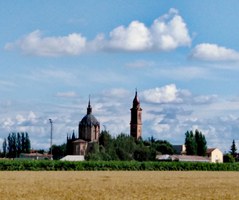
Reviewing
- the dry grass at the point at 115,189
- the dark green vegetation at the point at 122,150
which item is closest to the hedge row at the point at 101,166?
the dark green vegetation at the point at 122,150

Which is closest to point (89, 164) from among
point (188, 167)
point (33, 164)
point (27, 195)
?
point (33, 164)

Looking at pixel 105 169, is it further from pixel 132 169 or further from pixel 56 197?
pixel 56 197

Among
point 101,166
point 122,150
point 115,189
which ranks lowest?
point 115,189

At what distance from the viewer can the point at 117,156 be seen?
16050 cm

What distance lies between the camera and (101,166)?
118m

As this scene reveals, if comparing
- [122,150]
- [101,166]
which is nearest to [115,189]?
[101,166]

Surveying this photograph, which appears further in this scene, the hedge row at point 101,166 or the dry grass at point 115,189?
the hedge row at point 101,166

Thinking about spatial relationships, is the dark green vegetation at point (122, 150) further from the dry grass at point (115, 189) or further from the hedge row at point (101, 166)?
the dry grass at point (115, 189)

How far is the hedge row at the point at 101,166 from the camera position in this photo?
359ft

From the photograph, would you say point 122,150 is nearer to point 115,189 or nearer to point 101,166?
point 101,166

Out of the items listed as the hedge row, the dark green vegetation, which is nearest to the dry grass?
the hedge row

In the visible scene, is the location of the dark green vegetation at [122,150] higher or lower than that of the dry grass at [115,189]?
higher

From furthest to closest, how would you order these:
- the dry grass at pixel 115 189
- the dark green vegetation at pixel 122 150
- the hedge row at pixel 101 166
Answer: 1. the dark green vegetation at pixel 122 150
2. the hedge row at pixel 101 166
3. the dry grass at pixel 115 189

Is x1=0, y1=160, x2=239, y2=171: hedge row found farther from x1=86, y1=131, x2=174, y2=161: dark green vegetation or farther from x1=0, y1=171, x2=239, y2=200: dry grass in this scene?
x1=0, y1=171, x2=239, y2=200: dry grass
